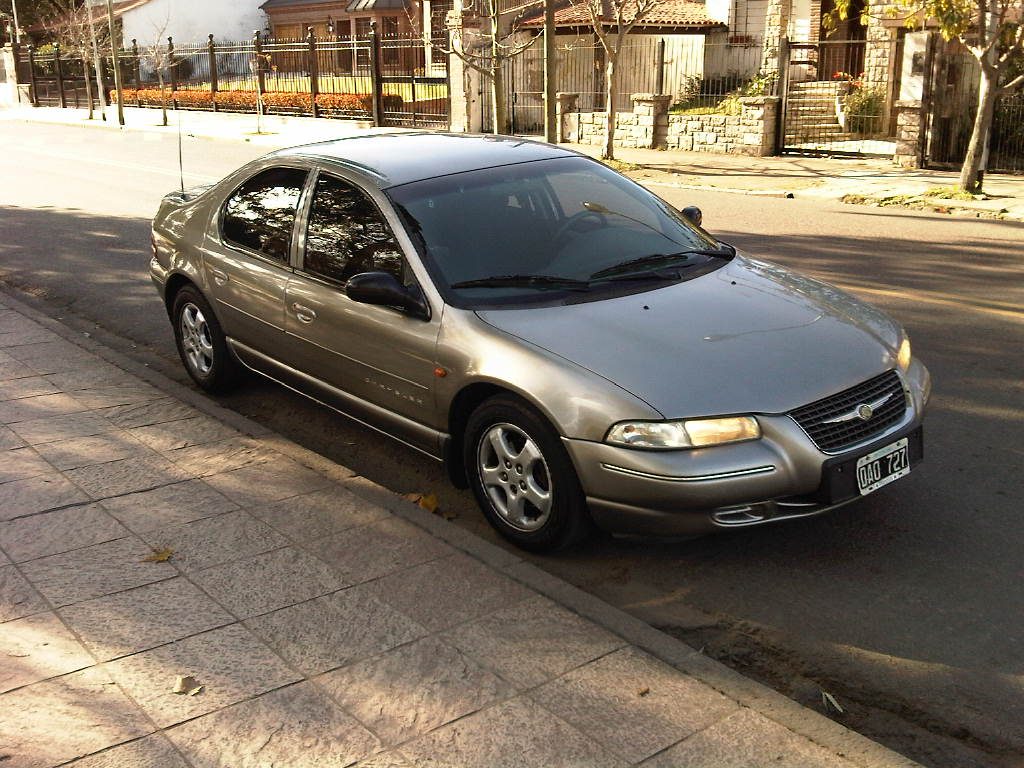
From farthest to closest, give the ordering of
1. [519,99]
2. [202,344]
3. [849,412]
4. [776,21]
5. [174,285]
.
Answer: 1. [776,21]
2. [519,99]
3. [174,285]
4. [202,344]
5. [849,412]

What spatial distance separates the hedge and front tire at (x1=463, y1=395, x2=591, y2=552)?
2498 centimetres

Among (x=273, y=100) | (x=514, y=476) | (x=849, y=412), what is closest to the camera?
(x=849, y=412)

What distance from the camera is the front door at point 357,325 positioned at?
523cm

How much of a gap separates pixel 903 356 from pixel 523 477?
1816 mm

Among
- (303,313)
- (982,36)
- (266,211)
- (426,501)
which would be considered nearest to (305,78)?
(982,36)

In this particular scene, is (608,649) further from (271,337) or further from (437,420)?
(271,337)

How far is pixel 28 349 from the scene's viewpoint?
835 cm

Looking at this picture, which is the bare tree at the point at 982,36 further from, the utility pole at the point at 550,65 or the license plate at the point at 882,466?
the license plate at the point at 882,466

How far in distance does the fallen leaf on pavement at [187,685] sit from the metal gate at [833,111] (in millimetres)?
20473

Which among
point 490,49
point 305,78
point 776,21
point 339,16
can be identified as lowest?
point 305,78

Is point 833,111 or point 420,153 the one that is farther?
point 833,111

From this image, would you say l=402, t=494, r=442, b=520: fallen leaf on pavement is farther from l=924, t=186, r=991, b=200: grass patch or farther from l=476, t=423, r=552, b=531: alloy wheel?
l=924, t=186, r=991, b=200: grass patch

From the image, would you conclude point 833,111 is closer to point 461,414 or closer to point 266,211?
point 266,211

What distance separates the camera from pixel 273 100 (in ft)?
128
